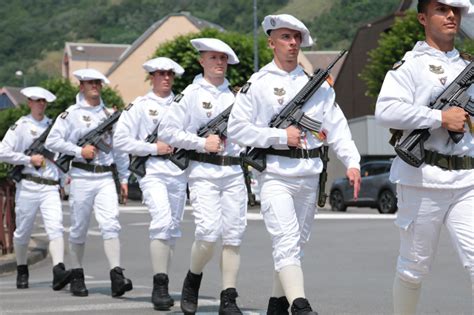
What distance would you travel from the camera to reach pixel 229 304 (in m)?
8.99

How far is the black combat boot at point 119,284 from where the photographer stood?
1093cm

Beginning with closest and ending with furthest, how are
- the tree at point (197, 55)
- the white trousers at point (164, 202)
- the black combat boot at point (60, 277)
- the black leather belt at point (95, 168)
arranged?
the white trousers at point (164, 202), the black leather belt at point (95, 168), the black combat boot at point (60, 277), the tree at point (197, 55)

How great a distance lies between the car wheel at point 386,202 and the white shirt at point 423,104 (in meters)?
23.8

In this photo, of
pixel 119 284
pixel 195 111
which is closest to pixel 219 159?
pixel 195 111

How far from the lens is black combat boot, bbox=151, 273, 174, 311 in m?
9.87

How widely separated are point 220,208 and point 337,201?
26.4 meters

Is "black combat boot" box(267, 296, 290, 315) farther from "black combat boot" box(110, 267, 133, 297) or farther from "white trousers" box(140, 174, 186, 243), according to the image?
"black combat boot" box(110, 267, 133, 297)

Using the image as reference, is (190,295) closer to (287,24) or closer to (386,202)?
(287,24)

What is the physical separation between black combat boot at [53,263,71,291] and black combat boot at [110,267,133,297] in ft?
3.34

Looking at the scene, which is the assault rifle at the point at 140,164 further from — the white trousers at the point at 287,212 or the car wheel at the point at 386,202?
the car wheel at the point at 386,202

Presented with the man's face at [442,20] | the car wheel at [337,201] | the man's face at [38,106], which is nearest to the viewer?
the man's face at [442,20]

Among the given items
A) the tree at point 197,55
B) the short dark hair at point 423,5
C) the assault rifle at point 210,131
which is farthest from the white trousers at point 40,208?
the tree at point 197,55

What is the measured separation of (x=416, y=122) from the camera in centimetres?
654

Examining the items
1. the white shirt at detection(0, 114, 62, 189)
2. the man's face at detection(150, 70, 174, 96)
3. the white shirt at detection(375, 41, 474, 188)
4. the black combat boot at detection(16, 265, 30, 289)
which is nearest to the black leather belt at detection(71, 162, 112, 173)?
the white shirt at detection(0, 114, 62, 189)
